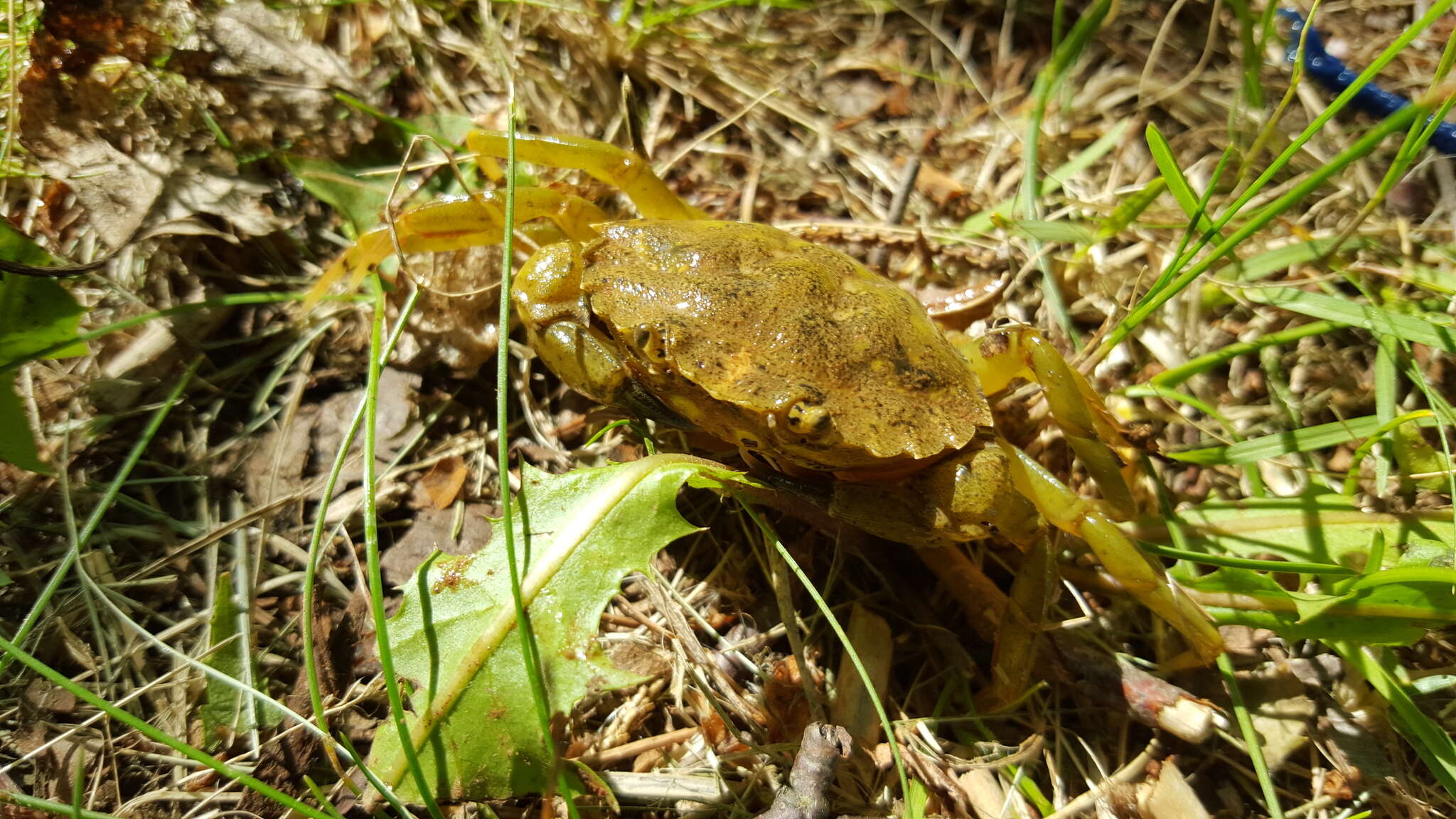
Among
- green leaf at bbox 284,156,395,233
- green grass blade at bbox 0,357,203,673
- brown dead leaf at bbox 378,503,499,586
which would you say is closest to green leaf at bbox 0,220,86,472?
green grass blade at bbox 0,357,203,673

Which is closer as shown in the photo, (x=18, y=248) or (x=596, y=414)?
(x=18, y=248)

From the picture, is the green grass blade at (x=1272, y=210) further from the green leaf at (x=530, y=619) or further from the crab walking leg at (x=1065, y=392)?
the green leaf at (x=530, y=619)

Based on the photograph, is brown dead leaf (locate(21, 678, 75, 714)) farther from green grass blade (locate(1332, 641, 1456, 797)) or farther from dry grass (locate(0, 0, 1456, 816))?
green grass blade (locate(1332, 641, 1456, 797))

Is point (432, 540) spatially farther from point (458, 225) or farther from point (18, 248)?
point (18, 248)

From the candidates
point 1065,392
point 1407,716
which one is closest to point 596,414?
point 1065,392

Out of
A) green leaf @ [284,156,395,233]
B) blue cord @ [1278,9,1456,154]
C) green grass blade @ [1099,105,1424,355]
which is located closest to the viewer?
green grass blade @ [1099,105,1424,355]

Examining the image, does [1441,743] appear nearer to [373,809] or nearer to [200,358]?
[373,809]

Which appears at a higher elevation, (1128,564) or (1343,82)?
(1343,82)
